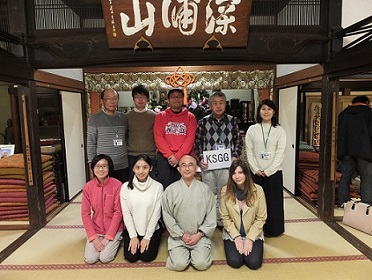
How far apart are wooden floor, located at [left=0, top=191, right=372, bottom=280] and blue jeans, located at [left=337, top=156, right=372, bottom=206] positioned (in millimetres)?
810

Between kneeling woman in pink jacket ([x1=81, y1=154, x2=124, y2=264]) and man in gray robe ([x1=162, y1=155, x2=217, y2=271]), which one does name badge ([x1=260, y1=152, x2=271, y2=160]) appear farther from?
kneeling woman in pink jacket ([x1=81, y1=154, x2=124, y2=264])

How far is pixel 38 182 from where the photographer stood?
344cm

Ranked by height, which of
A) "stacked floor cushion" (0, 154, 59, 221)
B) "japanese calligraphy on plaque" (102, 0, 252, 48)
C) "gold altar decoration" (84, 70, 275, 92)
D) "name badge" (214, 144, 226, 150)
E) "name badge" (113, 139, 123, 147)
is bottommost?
"stacked floor cushion" (0, 154, 59, 221)

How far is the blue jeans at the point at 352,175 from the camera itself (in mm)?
3752

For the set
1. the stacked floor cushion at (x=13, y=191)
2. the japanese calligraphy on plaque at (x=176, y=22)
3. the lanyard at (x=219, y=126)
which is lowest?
the stacked floor cushion at (x=13, y=191)

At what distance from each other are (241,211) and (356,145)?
1980 mm

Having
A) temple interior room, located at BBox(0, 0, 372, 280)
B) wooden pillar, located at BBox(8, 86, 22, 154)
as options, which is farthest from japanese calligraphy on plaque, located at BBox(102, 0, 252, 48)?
wooden pillar, located at BBox(8, 86, 22, 154)

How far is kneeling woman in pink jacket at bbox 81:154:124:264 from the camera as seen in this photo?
267cm

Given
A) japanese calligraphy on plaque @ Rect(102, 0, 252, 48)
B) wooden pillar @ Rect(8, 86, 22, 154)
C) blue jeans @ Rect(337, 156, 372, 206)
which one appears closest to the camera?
japanese calligraphy on plaque @ Rect(102, 0, 252, 48)

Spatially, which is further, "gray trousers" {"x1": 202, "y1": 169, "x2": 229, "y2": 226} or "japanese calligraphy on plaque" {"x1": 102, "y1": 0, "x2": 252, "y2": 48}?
"gray trousers" {"x1": 202, "y1": 169, "x2": 229, "y2": 226}

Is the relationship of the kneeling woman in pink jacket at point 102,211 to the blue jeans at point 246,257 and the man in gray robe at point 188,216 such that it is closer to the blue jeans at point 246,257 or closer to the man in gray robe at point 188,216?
the man in gray robe at point 188,216

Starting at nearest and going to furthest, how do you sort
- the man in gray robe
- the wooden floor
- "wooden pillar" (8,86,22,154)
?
the wooden floor, the man in gray robe, "wooden pillar" (8,86,22,154)

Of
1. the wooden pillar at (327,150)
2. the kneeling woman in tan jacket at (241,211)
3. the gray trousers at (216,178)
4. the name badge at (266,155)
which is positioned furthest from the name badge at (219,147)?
the wooden pillar at (327,150)

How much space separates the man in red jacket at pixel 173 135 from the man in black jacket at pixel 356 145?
6.45ft
